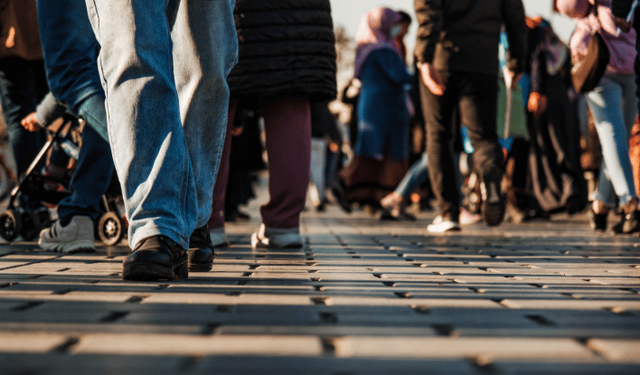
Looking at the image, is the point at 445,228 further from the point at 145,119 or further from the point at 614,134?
the point at 145,119

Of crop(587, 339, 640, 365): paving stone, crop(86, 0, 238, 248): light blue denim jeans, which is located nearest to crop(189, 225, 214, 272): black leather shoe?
crop(86, 0, 238, 248): light blue denim jeans

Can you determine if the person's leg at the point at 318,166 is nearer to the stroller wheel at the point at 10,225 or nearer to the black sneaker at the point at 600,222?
the black sneaker at the point at 600,222

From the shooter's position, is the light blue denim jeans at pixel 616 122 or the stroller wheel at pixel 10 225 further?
the light blue denim jeans at pixel 616 122

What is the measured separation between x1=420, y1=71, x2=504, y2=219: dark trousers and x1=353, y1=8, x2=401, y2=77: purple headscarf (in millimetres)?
2414

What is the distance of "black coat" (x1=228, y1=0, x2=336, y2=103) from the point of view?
4.06 meters

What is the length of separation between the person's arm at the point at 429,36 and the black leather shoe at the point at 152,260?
147 inches

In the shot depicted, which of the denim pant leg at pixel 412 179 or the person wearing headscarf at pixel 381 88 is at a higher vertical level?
the person wearing headscarf at pixel 381 88

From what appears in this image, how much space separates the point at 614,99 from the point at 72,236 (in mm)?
4118

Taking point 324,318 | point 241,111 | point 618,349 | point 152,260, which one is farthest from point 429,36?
point 618,349

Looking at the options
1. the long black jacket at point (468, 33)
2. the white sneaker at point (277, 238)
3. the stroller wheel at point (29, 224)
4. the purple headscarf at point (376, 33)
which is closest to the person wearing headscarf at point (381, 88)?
the purple headscarf at point (376, 33)

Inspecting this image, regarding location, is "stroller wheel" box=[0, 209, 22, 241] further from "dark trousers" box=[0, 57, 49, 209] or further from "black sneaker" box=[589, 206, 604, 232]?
"black sneaker" box=[589, 206, 604, 232]

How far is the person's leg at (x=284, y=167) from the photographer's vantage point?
4.15m

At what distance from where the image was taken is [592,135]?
939 cm

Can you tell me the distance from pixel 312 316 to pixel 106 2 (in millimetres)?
1437
